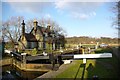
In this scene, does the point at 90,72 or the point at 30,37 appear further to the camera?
the point at 30,37

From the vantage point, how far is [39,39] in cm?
5503

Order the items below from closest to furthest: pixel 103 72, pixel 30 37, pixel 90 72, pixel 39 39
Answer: pixel 90 72
pixel 103 72
pixel 30 37
pixel 39 39

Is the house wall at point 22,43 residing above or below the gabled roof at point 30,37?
below

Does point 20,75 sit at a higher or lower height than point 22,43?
lower

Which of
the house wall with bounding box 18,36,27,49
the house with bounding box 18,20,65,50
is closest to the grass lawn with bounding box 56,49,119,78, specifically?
the house wall with bounding box 18,36,27,49

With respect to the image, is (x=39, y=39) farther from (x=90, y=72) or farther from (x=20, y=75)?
(x=90, y=72)

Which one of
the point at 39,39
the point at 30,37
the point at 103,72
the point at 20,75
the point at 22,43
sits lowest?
the point at 20,75

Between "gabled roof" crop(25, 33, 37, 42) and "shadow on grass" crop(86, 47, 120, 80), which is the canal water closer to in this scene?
"shadow on grass" crop(86, 47, 120, 80)

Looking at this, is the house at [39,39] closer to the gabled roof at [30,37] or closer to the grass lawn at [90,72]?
the gabled roof at [30,37]

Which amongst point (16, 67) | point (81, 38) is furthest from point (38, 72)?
point (81, 38)

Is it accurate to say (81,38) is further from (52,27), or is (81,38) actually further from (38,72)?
(38,72)

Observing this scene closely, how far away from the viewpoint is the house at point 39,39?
5094cm

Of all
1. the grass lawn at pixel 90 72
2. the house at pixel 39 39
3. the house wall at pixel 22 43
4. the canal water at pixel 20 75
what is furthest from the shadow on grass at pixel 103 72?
the house at pixel 39 39

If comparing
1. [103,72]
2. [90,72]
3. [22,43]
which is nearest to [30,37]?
[22,43]
